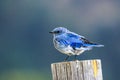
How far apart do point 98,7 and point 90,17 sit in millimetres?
1015

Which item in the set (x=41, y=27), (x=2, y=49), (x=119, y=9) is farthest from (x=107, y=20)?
(x=2, y=49)

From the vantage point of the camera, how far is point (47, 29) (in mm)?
44344

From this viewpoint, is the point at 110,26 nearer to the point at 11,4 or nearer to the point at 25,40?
the point at 25,40

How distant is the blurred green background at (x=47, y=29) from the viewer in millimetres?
39500

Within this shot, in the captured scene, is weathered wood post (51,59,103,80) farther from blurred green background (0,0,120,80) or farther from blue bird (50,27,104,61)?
blurred green background (0,0,120,80)

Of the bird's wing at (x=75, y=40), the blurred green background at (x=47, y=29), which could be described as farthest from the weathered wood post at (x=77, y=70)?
the blurred green background at (x=47, y=29)

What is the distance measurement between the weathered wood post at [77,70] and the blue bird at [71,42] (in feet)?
2.26

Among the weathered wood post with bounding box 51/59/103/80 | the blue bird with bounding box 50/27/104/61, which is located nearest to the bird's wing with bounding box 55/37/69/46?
the blue bird with bounding box 50/27/104/61

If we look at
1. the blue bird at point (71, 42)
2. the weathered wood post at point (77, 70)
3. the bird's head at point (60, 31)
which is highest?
the bird's head at point (60, 31)

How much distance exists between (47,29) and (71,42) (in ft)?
122

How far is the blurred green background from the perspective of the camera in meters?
39.5

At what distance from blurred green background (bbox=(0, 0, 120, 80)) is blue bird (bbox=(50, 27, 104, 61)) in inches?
1066

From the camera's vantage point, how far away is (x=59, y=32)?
24.9ft

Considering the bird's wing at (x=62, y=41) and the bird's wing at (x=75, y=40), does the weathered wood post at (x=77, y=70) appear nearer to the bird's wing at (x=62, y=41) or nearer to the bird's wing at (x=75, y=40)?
the bird's wing at (x=75, y=40)
